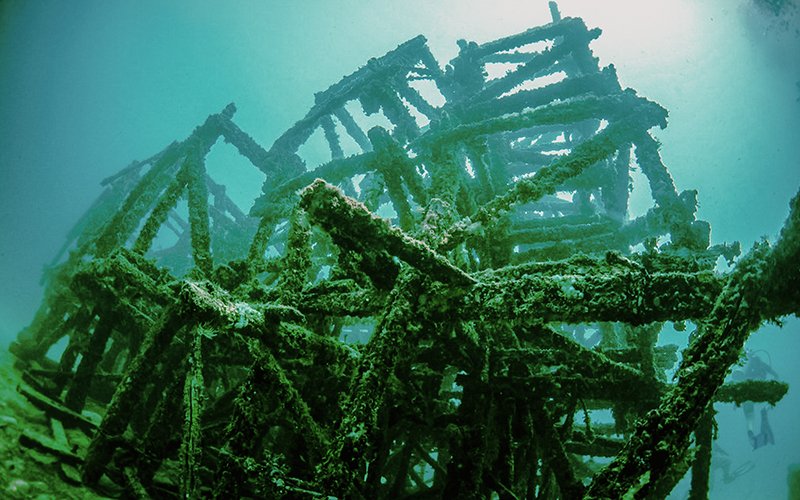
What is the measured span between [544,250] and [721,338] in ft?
14.0

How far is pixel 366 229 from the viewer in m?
2.13

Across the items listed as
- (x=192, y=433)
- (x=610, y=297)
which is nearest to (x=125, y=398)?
(x=192, y=433)

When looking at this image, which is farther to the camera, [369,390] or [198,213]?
[198,213]

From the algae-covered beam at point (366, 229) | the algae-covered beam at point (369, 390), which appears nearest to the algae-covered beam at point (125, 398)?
the algae-covered beam at point (366, 229)

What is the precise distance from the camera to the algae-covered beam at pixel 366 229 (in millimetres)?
2031

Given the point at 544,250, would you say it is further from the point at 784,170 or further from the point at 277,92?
the point at 277,92

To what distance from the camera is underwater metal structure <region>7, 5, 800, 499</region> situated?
1793mm

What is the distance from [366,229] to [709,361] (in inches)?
64.2

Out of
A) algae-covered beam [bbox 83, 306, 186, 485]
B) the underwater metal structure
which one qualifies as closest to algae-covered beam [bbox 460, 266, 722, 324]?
the underwater metal structure

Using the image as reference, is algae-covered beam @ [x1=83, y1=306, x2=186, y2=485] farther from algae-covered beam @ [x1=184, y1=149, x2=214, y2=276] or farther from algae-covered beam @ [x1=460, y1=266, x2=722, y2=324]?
algae-covered beam @ [x1=460, y1=266, x2=722, y2=324]

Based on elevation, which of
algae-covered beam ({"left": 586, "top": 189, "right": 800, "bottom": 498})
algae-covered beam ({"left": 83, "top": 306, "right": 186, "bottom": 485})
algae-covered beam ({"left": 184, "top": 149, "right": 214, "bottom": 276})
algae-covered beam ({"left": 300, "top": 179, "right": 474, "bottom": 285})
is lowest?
algae-covered beam ({"left": 83, "top": 306, "right": 186, "bottom": 485})

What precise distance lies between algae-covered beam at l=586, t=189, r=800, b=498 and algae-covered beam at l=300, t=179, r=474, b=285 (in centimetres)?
104

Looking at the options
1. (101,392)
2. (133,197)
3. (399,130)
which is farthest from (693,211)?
(101,392)

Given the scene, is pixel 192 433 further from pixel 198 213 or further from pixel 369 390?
pixel 198 213
